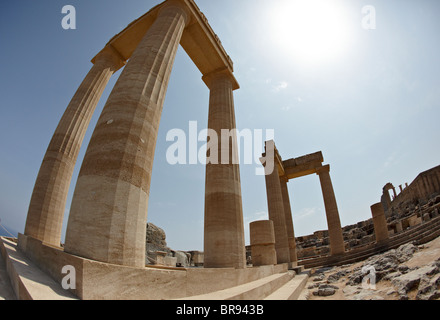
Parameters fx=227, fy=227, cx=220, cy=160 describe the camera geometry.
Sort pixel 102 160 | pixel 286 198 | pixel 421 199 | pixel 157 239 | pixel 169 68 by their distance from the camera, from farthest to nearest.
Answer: pixel 421 199 → pixel 286 198 → pixel 157 239 → pixel 169 68 → pixel 102 160

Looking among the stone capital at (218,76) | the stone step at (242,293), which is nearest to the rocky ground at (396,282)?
the stone step at (242,293)

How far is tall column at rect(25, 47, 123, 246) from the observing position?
393 inches

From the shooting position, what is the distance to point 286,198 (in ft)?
93.7

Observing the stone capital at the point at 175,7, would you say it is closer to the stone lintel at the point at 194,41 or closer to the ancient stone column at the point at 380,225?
the stone lintel at the point at 194,41

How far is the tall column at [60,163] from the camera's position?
998 centimetres

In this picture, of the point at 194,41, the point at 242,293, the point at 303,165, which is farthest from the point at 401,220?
A: the point at 242,293

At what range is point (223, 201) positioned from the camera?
34.2 ft

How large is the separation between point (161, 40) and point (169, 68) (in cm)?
115

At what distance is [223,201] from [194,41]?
32.0 ft

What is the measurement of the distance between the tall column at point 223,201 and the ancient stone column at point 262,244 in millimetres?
3685

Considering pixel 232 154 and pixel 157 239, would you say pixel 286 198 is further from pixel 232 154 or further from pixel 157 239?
pixel 232 154

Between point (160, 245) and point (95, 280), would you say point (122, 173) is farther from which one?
point (160, 245)
